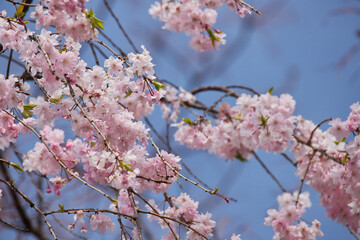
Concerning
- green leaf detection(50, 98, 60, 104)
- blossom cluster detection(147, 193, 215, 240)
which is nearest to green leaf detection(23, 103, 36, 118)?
green leaf detection(50, 98, 60, 104)

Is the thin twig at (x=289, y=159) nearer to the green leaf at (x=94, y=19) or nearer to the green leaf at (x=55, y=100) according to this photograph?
the green leaf at (x=94, y=19)

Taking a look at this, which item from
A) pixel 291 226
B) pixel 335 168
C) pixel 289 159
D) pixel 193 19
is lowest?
pixel 291 226

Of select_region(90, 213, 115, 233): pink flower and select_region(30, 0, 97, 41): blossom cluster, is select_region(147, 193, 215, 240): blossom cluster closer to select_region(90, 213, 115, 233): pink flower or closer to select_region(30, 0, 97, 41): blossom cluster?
select_region(90, 213, 115, 233): pink flower

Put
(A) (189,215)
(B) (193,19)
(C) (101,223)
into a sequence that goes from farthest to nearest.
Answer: (B) (193,19)
(A) (189,215)
(C) (101,223)

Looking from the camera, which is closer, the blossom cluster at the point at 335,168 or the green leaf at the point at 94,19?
the green leaf at the point at 94,19

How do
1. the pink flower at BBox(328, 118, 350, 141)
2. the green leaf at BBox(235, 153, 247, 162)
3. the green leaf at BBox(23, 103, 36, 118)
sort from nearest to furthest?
the green leaf at BBox(23, 103, 36, 118) < the pink flower at BBox(328, 118, 350, 141) < the green leaf at BBox(235, 153, 247, 162)

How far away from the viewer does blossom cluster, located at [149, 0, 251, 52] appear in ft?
10.1

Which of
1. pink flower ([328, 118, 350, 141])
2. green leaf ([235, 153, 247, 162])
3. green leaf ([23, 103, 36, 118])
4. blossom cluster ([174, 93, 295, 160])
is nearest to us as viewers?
green leaf ([23, 103, 36, 118])

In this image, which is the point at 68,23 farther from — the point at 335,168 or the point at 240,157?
the point at 240,157

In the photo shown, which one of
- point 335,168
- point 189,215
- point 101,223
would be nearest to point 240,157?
point 335,168

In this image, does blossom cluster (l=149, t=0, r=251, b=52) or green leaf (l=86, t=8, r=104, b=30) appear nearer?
green leaf (l=86, t=8, r=104, b=30)

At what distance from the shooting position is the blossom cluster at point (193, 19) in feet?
10.1

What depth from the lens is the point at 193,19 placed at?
124 inches

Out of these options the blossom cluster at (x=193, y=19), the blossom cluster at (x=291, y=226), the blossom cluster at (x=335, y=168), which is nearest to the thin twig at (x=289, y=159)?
the blossom cluster at (x=335, y=168)
